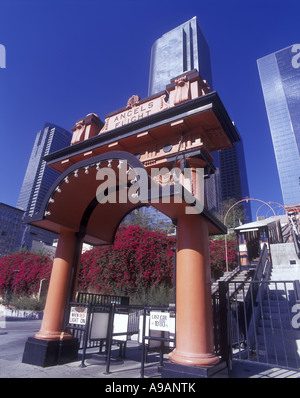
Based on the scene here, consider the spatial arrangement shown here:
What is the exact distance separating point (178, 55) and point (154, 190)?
127 m

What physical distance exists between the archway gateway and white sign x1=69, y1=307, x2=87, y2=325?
0.26 metres

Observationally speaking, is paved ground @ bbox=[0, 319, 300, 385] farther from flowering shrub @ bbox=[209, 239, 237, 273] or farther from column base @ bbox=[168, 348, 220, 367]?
flowering shrub @ bbox=[209, 239, 237, 273]

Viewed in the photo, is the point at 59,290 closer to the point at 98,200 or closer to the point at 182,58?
the point at 98,200

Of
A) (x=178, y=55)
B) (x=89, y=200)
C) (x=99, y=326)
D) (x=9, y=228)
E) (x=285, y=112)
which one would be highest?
(x=178, y=55)

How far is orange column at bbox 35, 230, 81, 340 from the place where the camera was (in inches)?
200

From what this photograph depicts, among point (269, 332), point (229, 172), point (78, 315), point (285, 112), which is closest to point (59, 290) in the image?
point (78, 315)

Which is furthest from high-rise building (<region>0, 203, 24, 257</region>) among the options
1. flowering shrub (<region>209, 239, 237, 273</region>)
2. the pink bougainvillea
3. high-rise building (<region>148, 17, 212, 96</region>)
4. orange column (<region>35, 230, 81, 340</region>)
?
orange column (<region>35, 230, 81, 340</region>)

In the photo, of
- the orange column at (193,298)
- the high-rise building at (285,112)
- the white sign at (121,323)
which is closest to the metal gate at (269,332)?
the orange column at (193,298)

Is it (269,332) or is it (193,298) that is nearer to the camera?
(193,298)

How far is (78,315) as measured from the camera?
5.11m

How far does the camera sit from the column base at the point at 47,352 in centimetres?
466
